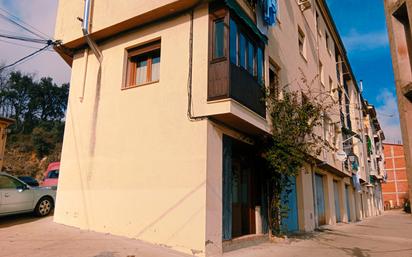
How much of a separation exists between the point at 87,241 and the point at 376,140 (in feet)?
162

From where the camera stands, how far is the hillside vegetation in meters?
36.8

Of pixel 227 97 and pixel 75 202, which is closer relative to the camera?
pixel 227 97

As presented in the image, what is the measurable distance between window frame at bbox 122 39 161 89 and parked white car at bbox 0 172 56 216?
464 cm

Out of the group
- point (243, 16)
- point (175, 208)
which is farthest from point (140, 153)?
A: point (243, 16)

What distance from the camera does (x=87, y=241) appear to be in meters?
8.08

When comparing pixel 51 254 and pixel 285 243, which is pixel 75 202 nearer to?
pixel 51 254

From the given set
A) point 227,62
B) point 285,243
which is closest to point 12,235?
point 227,62

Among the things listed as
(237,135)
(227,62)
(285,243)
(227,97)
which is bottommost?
(285,243)

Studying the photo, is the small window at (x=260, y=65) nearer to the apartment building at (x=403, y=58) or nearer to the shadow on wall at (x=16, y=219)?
the apartment building at (x=403, y=58)

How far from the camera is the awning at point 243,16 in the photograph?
8797 millimetres

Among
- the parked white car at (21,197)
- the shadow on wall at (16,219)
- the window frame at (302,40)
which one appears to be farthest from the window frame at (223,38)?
the window frame at (302,40)

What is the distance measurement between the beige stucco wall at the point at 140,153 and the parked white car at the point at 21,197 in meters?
0.92

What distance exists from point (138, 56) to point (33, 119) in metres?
41.3

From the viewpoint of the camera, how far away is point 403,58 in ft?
9.75
